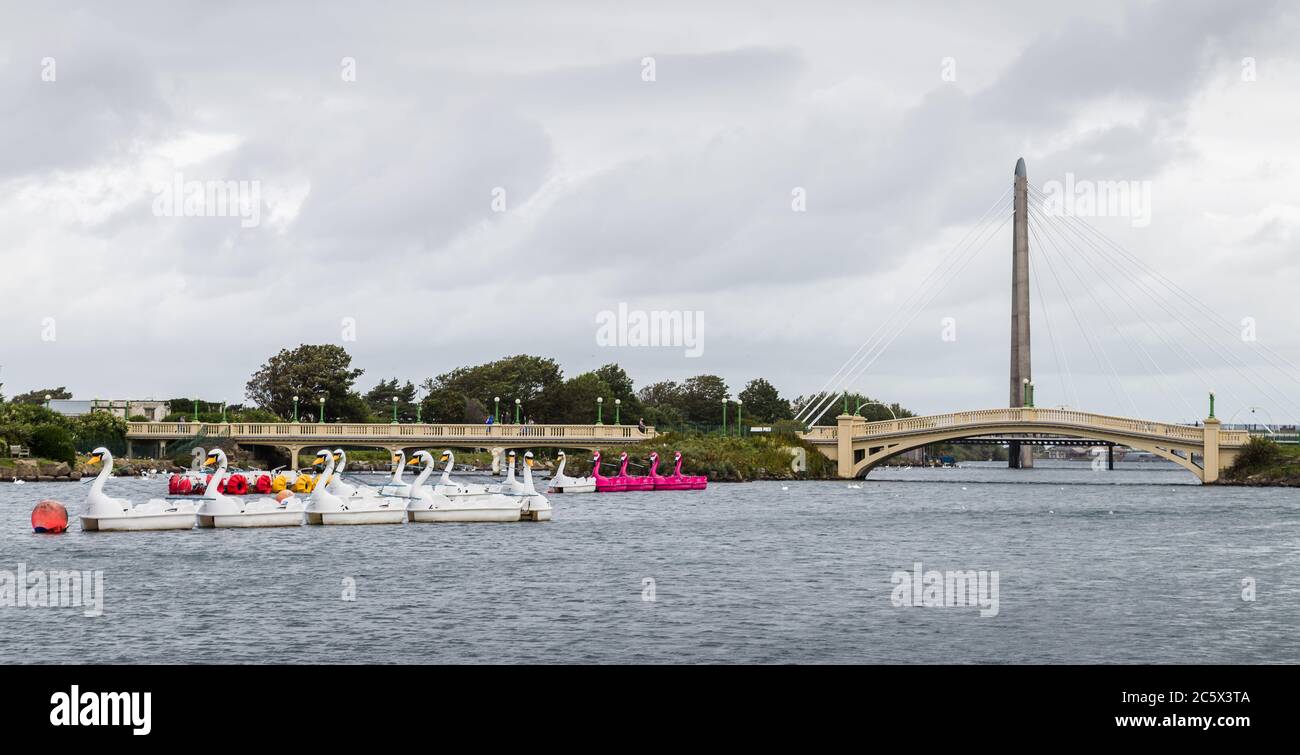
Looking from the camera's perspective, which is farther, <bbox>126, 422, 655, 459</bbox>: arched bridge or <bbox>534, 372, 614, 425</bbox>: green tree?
<bbox>534, 372, 614, 425</bbox>: green tree

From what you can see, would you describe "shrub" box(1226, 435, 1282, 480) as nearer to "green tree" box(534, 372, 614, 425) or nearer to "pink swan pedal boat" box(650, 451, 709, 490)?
"pink swan pedal boat" box(650, 451, 709, 490)

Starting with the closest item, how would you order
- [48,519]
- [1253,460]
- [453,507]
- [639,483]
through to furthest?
1. [48,519]
2. [453,507]
3. [639,483]
4. [1253,460]

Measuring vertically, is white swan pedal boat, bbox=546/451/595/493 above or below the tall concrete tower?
below

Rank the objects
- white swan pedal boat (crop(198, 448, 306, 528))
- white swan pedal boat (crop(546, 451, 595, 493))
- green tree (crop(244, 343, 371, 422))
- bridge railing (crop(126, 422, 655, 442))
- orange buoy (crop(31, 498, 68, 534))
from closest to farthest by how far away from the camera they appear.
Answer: orange buoy (crop(31, 498, 68, 534)) < white swan pedal boat (crop(198, 448, 306, 528)) < white swan pedal boat (crop(546, 451, 595, 493)) < bridge railing (crop(126, 422, 655, 442)) < green tree (crop(244, 343, 371, 422))

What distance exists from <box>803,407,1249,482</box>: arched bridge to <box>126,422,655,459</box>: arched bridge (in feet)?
83.6

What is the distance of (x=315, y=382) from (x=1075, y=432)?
92.9m

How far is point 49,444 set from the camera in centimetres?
11138

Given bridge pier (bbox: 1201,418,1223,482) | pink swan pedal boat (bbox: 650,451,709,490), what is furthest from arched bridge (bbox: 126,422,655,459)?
bridge pier (bbox: 1201,418,1223,482)

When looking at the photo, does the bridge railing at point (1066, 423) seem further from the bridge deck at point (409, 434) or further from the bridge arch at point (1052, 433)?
the bridge deck at point (409, 434)

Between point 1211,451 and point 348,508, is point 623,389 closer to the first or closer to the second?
point 1211,451

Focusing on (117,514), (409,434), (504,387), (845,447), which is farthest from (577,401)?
(117,514)

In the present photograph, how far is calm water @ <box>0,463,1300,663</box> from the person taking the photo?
1033 inches

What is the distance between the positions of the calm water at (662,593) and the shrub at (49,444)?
158 ft
